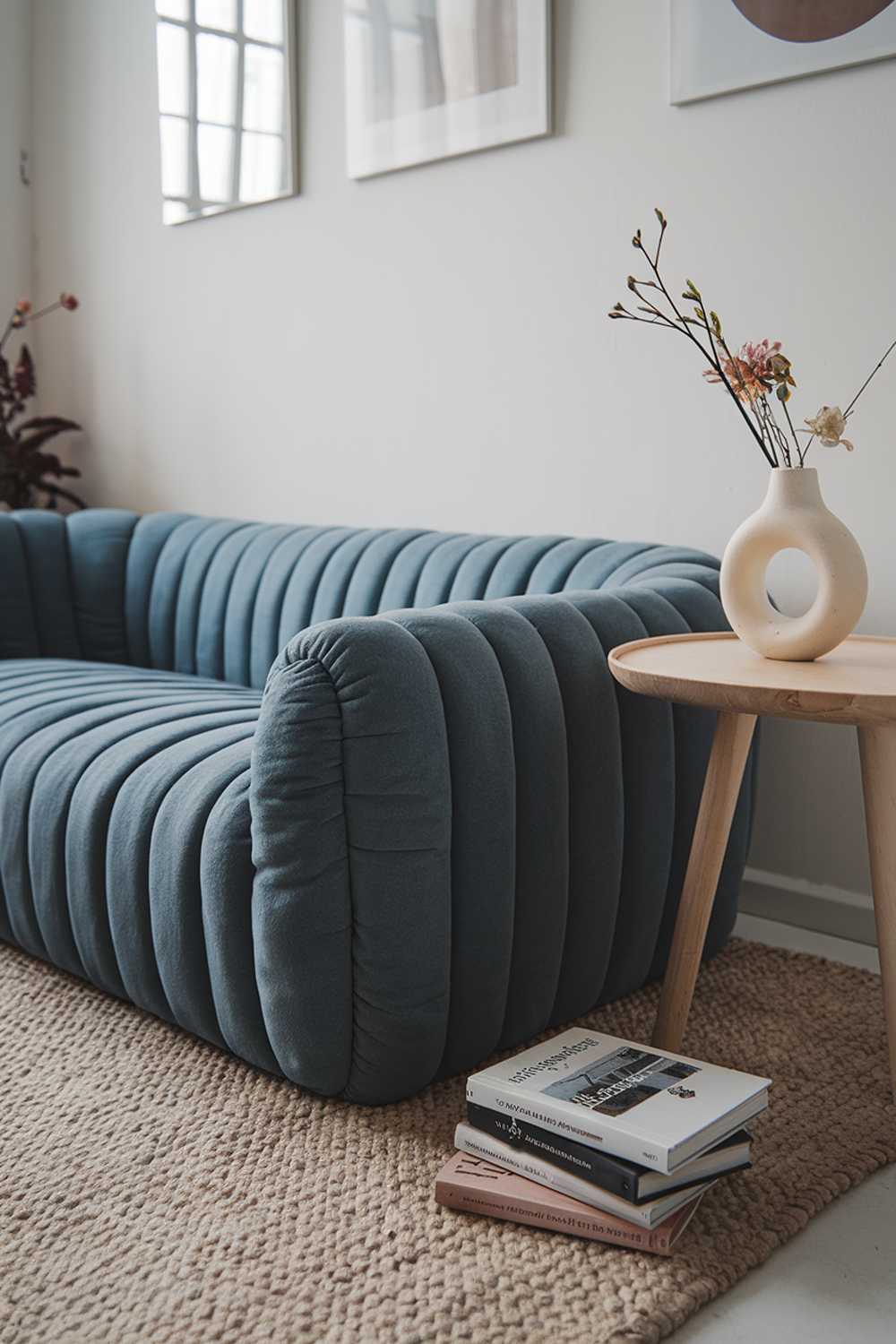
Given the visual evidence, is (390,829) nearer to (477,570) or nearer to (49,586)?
(477,570)

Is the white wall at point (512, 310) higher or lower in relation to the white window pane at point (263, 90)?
lower

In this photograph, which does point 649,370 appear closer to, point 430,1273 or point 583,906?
point 583,906

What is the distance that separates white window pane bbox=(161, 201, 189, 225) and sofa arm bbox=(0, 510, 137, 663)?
2.65 feet

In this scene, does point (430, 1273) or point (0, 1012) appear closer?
point (430, 1273)

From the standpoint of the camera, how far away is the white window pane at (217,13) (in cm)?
314

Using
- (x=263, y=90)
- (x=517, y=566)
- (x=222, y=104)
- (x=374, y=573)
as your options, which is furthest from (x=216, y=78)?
(x=517, y=566)

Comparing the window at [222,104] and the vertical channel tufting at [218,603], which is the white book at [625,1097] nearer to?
the vertical channel tufting at [218,603]

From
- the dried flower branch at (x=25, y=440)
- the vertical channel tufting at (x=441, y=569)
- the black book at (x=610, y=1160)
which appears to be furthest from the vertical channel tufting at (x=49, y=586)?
the black book at (x=610, y=1160)

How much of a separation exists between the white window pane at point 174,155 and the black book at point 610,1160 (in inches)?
105

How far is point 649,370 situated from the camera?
2.40 m

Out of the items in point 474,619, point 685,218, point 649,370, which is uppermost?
point 685,218

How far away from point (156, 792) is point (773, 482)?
Result: 897mm

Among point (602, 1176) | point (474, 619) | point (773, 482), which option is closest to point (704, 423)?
point (773, 482)

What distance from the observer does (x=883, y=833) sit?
1600mm
